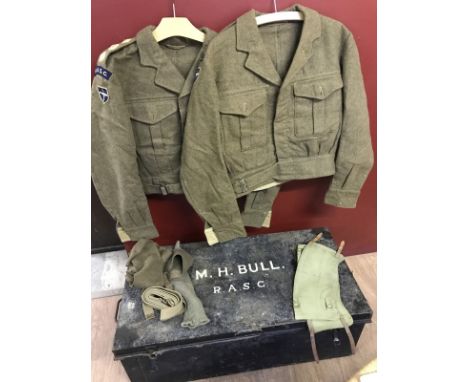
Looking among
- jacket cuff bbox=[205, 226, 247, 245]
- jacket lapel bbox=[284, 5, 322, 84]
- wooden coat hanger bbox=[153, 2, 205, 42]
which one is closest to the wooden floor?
jacket cuff bbox=[205, 226, 247, 245]

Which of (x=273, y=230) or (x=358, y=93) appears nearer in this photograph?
(x=358, y=93)

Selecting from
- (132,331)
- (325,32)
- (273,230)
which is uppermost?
(325,32)

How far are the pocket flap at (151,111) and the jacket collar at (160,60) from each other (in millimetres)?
54

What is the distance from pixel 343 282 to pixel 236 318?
395 mm

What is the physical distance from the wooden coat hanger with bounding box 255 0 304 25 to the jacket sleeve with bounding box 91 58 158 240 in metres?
0.44

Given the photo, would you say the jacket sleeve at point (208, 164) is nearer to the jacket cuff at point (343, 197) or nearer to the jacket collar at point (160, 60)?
the jacket collar at point (160, 60)

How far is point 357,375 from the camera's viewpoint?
1162 millimetres

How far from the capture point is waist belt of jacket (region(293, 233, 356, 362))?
40.1 inches

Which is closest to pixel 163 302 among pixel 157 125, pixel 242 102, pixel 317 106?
pixel 157 125

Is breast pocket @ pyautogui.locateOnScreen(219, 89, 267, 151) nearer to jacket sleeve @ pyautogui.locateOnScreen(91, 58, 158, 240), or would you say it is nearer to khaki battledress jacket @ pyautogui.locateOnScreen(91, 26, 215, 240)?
khaki battledress jacket @ pyautogui.locateOnScreen(91, 26, 215, 240)

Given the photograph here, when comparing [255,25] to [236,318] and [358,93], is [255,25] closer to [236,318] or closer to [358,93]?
[358,93]

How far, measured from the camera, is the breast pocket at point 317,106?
38.4 inches

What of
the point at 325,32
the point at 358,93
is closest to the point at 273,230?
the point at 358,93

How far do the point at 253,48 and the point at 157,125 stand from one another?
368mm
